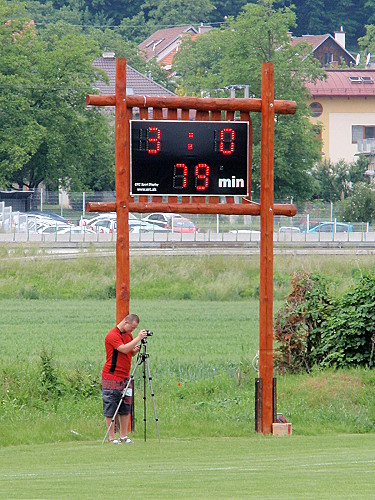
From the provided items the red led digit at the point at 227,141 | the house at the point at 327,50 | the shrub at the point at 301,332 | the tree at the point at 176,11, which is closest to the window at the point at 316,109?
the house at the point at 327,50

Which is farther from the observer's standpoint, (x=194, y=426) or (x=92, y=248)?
(x=92, y=248)

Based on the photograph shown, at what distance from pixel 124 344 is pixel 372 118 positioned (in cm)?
8675

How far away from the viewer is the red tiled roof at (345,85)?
319 ft

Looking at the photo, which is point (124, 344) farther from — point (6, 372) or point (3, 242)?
point (3, 242)

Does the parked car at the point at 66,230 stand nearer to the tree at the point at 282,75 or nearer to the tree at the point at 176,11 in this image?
the tree at the point at 282,75

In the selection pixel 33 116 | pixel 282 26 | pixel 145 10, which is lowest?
pixel 33 116

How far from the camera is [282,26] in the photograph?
238ft

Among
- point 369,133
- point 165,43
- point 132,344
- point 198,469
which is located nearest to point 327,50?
point 165,43

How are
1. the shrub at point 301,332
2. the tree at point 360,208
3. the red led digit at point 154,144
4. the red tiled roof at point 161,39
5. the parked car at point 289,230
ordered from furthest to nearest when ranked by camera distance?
1. the red tiled roof at point 161,39
2. the tree at point 360,208
3. the parked car at point 289,230
4. the shrub at point 301,332
5. the red led digit at point 154,144

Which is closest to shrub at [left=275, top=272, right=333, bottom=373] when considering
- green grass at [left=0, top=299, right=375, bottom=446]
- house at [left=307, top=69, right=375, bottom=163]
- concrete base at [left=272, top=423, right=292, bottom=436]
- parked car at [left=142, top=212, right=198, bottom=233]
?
green grass at [left=0, top=299, right=375, bottom=446]

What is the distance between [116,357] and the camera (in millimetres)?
14734

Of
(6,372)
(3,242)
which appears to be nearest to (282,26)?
(3,242)

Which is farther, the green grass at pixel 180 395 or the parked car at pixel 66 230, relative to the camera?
the parked car at pixel 66 230

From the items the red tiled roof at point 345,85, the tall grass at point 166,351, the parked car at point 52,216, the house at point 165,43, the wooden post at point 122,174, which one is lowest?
the tall grass at point 166,351
